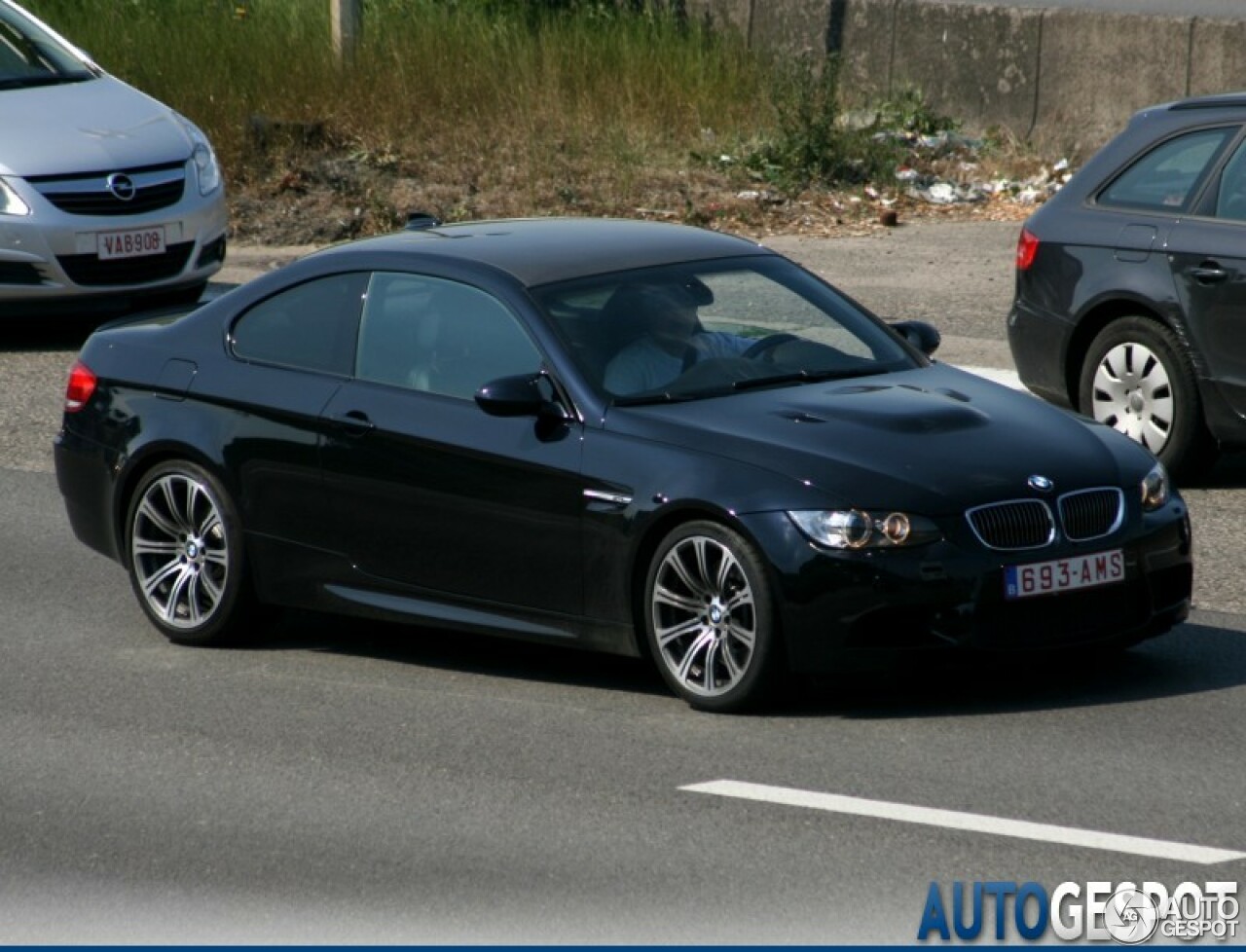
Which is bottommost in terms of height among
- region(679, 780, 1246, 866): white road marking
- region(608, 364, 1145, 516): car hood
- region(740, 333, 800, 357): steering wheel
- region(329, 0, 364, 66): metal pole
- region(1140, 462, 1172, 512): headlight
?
region(329, 0, 364, 66): metal pole

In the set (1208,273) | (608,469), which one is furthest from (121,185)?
(608,469)

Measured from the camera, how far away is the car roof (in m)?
8.33

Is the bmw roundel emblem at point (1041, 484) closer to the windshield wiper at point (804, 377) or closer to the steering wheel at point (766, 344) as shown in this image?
the windshield wiper at point (804, 377)

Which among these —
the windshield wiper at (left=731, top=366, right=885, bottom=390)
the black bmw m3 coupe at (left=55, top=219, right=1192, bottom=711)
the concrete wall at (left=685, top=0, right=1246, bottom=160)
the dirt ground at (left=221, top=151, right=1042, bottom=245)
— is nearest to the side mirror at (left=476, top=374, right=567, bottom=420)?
the black bmw m3 coupe at (left=55, top=219, right=1192, bottom=711)

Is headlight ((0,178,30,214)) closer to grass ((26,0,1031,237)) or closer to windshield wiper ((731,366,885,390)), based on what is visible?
grass ((26,0,1031,237))

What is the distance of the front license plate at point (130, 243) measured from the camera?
14992 millimetres

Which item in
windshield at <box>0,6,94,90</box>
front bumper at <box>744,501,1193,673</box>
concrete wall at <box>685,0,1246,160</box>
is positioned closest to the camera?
front bumper at <box>744,501,1193,673</box>

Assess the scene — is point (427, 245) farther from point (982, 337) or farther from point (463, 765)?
point (982, 337)

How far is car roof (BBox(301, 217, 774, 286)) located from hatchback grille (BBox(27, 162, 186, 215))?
6276mm

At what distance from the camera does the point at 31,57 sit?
16.2 metres

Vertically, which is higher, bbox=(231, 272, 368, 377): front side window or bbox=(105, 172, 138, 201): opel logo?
bbox=(231, 272, 368, 377): front side window

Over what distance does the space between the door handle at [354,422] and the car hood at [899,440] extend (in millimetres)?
928

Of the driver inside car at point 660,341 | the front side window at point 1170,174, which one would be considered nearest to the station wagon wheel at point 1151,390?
the front side window at point 1170,174

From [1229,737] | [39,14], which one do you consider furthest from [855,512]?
[39,14]
